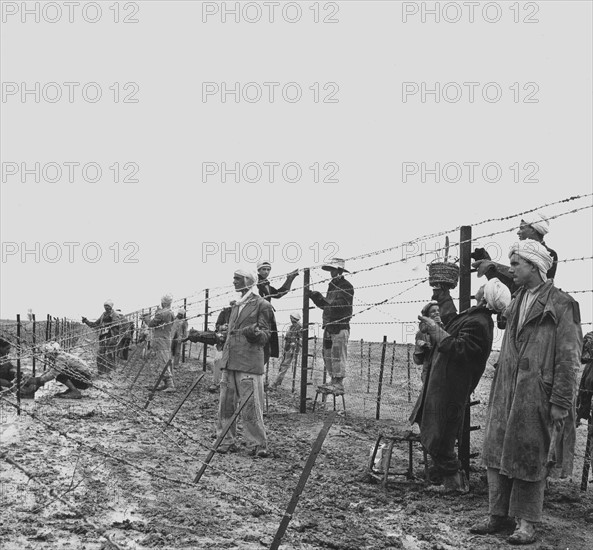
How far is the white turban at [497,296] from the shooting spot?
5.34 metres

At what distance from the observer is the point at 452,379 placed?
5582 millimetres

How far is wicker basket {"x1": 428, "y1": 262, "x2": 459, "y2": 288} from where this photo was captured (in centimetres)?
603

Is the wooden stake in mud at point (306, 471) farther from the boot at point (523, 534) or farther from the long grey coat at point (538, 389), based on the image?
the boot at point (523, 534)

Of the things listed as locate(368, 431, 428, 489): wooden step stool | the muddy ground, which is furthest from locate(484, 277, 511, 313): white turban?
the muddy ground

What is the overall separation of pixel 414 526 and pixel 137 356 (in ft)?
66.8

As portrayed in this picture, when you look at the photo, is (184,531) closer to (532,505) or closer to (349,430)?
(532,505)

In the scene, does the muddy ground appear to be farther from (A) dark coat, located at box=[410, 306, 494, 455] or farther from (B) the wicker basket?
(B) the wicker basket

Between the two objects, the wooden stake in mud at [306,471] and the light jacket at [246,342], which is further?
the light jacket at [246,342]

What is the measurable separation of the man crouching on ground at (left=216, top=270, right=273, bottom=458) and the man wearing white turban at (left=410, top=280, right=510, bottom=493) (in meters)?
2.16

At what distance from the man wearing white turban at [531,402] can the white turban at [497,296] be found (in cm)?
64

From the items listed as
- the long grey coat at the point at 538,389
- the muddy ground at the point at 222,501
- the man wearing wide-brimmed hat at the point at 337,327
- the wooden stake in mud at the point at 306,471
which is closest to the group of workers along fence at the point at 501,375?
the long grey coat at the point at 538,389

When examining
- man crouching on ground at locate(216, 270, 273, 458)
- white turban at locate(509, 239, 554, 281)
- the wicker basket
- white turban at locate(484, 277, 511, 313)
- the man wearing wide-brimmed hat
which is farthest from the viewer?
the man wearing wide-brimmed hat

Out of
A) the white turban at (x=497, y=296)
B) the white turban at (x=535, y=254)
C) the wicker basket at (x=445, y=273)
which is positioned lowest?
the white turban at (x=497, y=296)

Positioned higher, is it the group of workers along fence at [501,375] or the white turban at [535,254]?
the white turban at [535,254]
